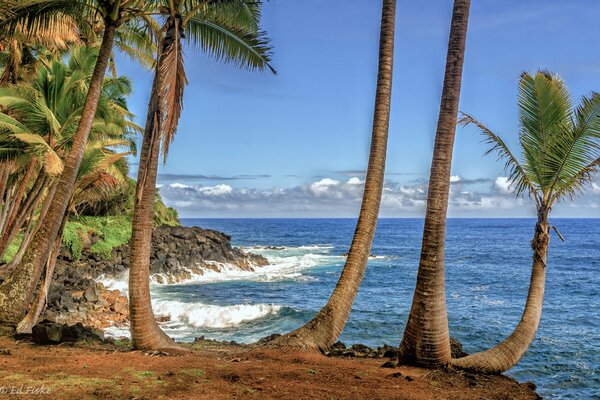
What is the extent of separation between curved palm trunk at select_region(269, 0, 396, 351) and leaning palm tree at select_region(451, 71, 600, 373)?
1801 mm

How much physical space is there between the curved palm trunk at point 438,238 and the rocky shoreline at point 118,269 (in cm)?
876

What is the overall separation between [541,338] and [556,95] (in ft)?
41.3

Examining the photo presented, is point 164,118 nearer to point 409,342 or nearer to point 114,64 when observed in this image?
point 409,342

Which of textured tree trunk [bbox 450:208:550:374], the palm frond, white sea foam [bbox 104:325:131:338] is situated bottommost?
white sea foam [bbox 104:325:131:338]

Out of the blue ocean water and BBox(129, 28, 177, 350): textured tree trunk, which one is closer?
BBox(129, 28, 177, 350): textured tree trunk

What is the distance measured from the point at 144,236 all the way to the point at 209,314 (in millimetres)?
13318

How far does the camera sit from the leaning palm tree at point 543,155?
930 cm

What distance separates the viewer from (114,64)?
88.5 feet

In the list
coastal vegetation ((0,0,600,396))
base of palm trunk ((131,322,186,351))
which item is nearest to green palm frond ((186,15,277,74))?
coastal vegetation ((0,0,600,396))

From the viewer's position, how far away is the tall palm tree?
1020 centimetres

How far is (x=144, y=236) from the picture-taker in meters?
8.82

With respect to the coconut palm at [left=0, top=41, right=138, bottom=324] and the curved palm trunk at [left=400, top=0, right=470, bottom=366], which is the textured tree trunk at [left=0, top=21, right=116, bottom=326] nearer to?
the coconut palm at [left=0, top=41, right=138, bottom=324]

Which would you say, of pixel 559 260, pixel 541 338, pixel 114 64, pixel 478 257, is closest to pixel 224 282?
pixel 114 64

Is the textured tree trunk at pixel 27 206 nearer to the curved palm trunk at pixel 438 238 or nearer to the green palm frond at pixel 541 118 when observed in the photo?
the curved palm trunk at pixel 438 238
